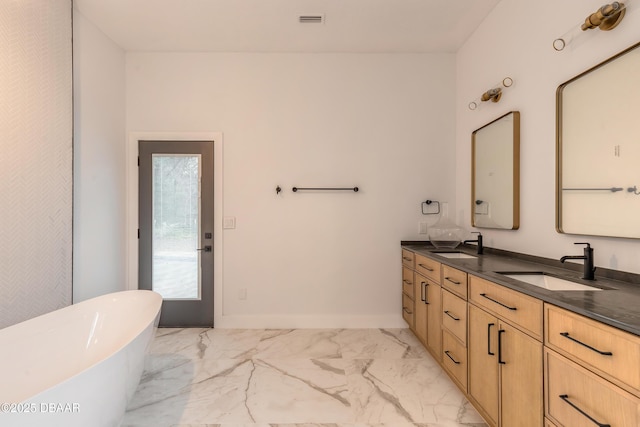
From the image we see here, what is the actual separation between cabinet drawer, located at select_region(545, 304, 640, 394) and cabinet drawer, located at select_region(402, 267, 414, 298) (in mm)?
1757

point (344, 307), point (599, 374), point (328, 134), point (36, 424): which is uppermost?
point (328, 134)

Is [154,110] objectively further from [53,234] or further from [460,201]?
[460,201]

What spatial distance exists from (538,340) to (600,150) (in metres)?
1.02

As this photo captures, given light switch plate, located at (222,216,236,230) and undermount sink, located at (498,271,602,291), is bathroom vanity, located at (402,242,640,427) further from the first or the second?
light switch plate, located at (222,216,236,230)

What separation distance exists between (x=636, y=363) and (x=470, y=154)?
247cm

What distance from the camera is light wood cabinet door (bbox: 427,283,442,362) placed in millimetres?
2379

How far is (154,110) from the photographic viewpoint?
3.38 m

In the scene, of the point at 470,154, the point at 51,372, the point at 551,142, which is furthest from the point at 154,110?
the point at 551,142

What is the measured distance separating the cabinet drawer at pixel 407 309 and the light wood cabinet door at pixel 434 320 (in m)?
0.41

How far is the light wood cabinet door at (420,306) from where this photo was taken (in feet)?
8.79

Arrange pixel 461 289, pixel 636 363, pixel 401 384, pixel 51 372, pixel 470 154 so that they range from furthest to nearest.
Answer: pixel 470 154
pixel 401 384
pixel 461 289
pixel 51 372
pixel 636 363

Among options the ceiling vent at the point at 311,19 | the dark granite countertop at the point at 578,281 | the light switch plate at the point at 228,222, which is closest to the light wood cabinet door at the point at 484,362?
the dark granite countertop at the point at 578,281

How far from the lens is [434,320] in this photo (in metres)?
2.49

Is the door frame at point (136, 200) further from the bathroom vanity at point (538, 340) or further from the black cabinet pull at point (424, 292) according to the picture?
the bathroom vanity at point (538, 340)
